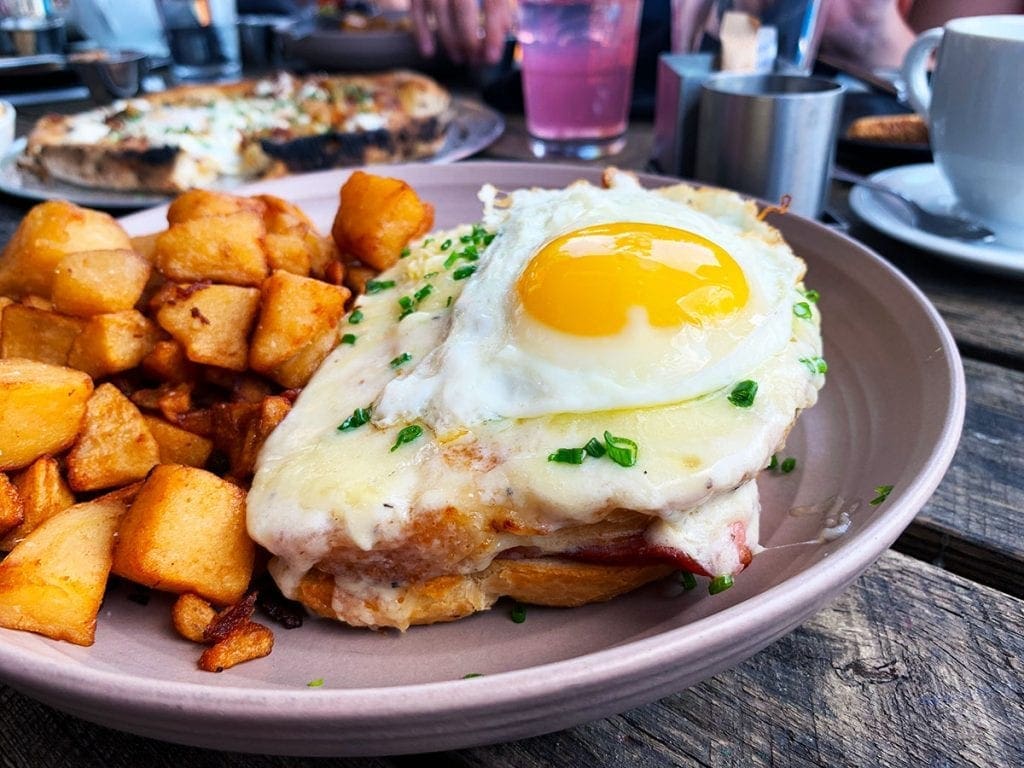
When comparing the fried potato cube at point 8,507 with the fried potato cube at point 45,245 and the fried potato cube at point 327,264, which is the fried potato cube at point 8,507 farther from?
the fried potato cube at point 327,264

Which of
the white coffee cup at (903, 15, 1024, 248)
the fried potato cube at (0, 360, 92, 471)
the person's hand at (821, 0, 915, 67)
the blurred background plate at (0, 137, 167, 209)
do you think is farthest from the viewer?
the person's hand at (821, 0, 915, 67)

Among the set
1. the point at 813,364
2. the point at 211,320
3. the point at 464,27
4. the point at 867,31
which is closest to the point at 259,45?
the point at 464,27

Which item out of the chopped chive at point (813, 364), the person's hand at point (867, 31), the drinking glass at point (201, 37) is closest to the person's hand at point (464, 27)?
the drinking glass at point (201, 37)

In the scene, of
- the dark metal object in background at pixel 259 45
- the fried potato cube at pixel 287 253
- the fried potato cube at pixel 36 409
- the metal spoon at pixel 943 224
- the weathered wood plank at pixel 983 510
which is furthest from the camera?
the dark metal object in background at pixel 259 45

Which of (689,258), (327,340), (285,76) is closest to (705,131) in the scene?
(689,258)

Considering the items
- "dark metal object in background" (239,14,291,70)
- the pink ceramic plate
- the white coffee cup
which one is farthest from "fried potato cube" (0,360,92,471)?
"dark metal object in background" (239,14,291,70)

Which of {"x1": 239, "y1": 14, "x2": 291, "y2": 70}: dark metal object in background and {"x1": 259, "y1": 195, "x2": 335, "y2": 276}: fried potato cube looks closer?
{"x1": 259, "y1": 195, "x2": 335, "y2": 276}: fried potato cube

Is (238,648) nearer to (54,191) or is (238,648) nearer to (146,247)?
(146,247)

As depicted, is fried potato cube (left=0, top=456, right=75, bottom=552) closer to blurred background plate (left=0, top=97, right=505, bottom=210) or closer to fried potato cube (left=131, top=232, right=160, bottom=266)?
fried potato cube (left=131, top=232, right=160, bottom=266)
